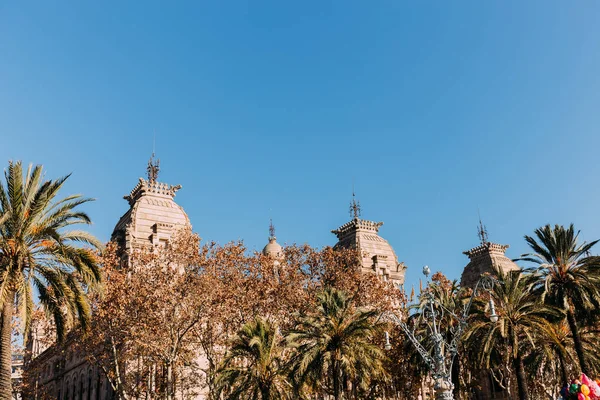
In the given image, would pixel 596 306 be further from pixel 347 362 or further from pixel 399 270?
pixel 399 270

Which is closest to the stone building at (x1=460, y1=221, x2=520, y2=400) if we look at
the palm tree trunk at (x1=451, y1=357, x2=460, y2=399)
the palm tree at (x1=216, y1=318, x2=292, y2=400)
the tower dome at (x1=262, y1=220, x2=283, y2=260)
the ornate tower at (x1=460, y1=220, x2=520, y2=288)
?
the ornate tower at (x1=460, y1=220, x2=520, y2=288)

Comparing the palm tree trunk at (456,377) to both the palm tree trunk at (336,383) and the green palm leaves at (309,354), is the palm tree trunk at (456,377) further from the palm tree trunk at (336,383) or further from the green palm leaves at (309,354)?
the palm tree trunk at (336,383)

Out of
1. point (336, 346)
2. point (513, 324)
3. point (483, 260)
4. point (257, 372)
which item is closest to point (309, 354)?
point (336, 346)

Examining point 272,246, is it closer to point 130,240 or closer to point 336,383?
point 130,240

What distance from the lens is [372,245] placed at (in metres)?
63.0

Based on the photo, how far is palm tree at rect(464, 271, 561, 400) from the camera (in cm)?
2923

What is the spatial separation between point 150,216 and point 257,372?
21.3 metres

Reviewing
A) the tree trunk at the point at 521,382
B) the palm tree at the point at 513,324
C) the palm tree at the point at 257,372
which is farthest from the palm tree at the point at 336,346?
the tree trunk at the point at 521,382

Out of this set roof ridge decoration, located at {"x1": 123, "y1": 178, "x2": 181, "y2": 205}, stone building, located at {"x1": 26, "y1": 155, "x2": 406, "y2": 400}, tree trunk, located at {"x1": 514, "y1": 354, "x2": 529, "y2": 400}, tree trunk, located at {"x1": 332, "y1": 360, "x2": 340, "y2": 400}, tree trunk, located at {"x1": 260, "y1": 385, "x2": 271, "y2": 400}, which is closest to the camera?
tree trunk, located at {"x1": 514, "y1": 354, "x2": 529, "y2": 400}

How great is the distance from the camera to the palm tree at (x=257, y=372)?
101 feet

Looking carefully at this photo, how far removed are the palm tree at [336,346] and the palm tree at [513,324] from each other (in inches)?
214

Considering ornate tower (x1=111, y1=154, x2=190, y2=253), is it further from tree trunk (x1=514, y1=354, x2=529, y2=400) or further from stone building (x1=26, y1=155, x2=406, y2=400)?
tree trunk (x1=514, y1=354, x2=529, y2=400)

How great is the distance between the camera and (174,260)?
36.5 m

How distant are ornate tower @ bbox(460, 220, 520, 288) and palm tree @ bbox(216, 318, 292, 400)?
4373cm
